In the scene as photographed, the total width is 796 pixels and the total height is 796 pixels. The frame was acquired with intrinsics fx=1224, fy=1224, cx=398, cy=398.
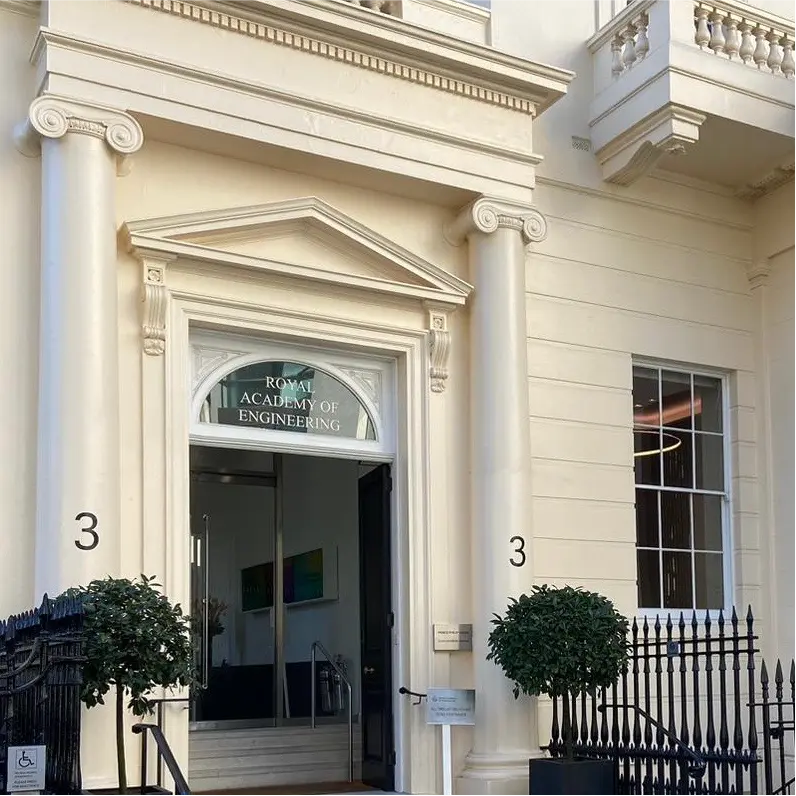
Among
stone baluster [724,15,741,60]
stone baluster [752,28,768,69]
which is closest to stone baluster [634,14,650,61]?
stone baluster [724,15,741,60]

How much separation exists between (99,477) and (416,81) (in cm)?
379

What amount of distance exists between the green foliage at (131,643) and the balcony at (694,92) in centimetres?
563

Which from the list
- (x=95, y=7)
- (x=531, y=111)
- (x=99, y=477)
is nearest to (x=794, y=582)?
(x=531, y=111)

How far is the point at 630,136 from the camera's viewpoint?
10.0m

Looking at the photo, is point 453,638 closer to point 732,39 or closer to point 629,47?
point 629,47

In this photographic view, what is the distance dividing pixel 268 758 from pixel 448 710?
236cm

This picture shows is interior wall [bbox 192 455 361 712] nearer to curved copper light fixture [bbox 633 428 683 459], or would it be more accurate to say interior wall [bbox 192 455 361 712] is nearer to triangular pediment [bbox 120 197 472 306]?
curved copper light fixture [bbox 633 428 683 459]

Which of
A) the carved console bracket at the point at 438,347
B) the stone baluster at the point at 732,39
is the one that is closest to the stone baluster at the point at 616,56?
the stone baluster at the point at 732,39

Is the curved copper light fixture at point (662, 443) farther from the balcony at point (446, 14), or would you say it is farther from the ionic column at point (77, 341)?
the ionic column at point (77, 341)

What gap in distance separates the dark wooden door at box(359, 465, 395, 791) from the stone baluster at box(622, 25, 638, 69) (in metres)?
4.02

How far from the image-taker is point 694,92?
32.0 feet

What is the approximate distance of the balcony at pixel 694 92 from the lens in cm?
973

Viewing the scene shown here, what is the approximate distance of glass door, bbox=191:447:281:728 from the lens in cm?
1235

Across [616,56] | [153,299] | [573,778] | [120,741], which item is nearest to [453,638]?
[573,778]
